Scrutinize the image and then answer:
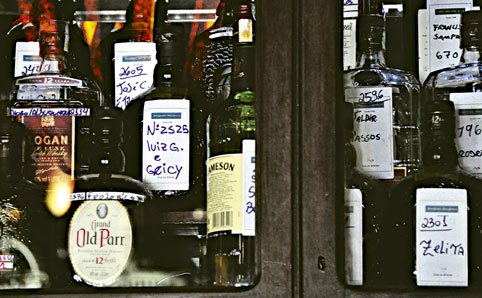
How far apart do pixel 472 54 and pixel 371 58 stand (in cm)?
13

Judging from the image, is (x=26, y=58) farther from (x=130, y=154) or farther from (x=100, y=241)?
(x=100, y=241)

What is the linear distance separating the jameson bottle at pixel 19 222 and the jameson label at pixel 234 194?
22 centimetres

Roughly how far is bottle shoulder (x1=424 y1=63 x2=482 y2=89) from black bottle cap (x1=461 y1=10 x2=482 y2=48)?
0.10ft

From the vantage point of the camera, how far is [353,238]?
42.9 inches

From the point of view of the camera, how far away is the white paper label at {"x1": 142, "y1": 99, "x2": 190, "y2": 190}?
1.21 meters

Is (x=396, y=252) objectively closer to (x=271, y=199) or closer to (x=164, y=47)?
(x=271, y=199)

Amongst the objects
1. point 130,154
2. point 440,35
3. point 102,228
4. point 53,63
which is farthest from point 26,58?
point 440,35

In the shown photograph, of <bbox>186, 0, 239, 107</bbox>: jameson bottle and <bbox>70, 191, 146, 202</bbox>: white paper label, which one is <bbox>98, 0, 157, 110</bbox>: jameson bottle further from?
<bbox>70, 191, 146, 202</bbox>: white paper label

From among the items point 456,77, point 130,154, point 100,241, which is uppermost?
point 456,77

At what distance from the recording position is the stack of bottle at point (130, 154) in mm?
1126

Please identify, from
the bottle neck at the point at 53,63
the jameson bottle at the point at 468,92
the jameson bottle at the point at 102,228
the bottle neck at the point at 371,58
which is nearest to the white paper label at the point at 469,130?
the jameson bottle at the point at 468,92

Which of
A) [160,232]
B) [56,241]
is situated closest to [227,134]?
[160,232]

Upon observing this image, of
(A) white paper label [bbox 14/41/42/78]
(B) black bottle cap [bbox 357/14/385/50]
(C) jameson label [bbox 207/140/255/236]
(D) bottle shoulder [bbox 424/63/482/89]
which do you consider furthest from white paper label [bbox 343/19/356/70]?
(A) white paper label [bbox 14/41/42/78]

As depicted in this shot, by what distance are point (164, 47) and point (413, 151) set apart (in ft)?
1.20
